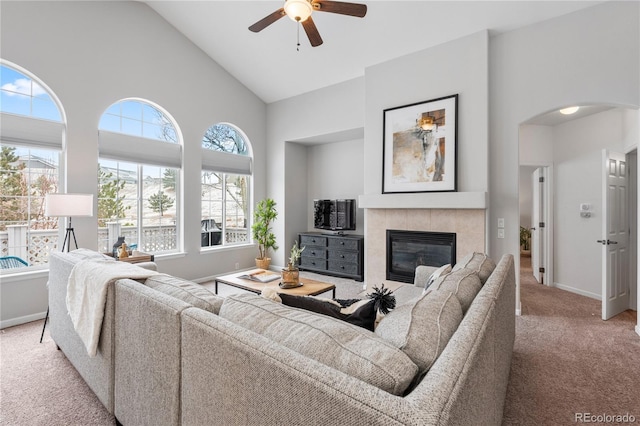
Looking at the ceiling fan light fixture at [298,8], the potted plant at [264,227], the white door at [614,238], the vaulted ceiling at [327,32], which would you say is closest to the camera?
the ceiling fan light fixture at [298,8]

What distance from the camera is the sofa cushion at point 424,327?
916mm

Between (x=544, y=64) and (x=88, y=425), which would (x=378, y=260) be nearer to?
(x=544, y=64)

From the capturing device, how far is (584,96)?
3.23 m

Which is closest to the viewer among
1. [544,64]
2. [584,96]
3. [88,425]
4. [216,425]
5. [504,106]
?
[216,425]

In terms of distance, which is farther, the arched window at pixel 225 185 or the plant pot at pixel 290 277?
the arched window at pixel 225 185

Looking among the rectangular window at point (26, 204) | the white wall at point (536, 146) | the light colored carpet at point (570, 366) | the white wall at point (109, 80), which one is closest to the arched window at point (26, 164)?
the rectangular window at point (26, 204)

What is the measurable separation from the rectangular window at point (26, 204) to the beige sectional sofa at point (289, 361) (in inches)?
114

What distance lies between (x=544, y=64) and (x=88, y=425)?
16.5 feet

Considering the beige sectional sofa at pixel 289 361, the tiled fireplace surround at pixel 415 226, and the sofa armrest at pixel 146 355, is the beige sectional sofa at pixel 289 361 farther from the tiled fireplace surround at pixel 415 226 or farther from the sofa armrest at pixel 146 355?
the tiled fireplace surround at pixel 415 226

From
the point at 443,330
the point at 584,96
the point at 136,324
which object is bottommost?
the point at 136,324

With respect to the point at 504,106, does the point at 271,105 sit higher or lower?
higher

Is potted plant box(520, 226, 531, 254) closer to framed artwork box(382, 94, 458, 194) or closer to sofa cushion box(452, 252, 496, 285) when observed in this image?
framed artwork box(382, 94, 458, 194)

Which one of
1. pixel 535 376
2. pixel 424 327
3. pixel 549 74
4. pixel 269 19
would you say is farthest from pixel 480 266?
pixel 269 19

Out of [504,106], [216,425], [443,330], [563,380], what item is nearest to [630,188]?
[504,106]
